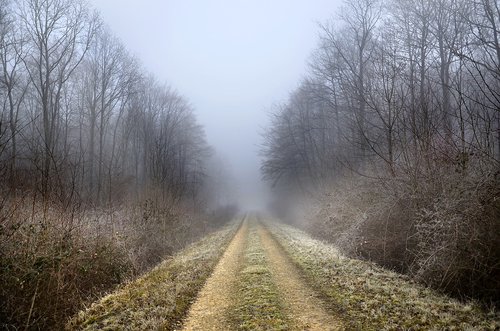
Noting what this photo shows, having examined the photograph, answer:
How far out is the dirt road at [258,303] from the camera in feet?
20.4

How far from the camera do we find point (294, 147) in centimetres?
3678

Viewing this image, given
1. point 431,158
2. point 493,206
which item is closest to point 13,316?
point 493,206

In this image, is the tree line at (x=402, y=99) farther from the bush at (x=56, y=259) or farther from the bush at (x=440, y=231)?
the bush at (x=56, y=259)

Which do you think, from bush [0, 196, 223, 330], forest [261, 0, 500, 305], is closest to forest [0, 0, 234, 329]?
bush [0, 196, 223, 330]

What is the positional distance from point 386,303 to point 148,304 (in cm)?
444

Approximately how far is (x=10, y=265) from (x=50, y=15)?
20205mm

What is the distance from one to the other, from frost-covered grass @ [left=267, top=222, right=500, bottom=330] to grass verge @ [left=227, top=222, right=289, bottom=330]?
1018 mm

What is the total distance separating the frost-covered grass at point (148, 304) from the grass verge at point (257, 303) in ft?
3.27

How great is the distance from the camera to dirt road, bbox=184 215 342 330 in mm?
6211

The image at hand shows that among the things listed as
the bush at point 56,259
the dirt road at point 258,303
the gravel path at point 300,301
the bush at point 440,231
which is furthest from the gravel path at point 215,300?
the bush at point 440,231

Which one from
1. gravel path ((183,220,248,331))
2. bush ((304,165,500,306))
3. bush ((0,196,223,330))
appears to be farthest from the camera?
bush ((304,165,500,306))

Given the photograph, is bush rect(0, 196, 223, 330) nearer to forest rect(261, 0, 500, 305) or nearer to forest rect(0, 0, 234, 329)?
forest rect(0, 0, 234, 329)

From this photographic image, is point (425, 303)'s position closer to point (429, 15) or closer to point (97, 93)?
point (429, 15)

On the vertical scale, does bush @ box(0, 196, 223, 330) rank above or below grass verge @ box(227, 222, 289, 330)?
above
